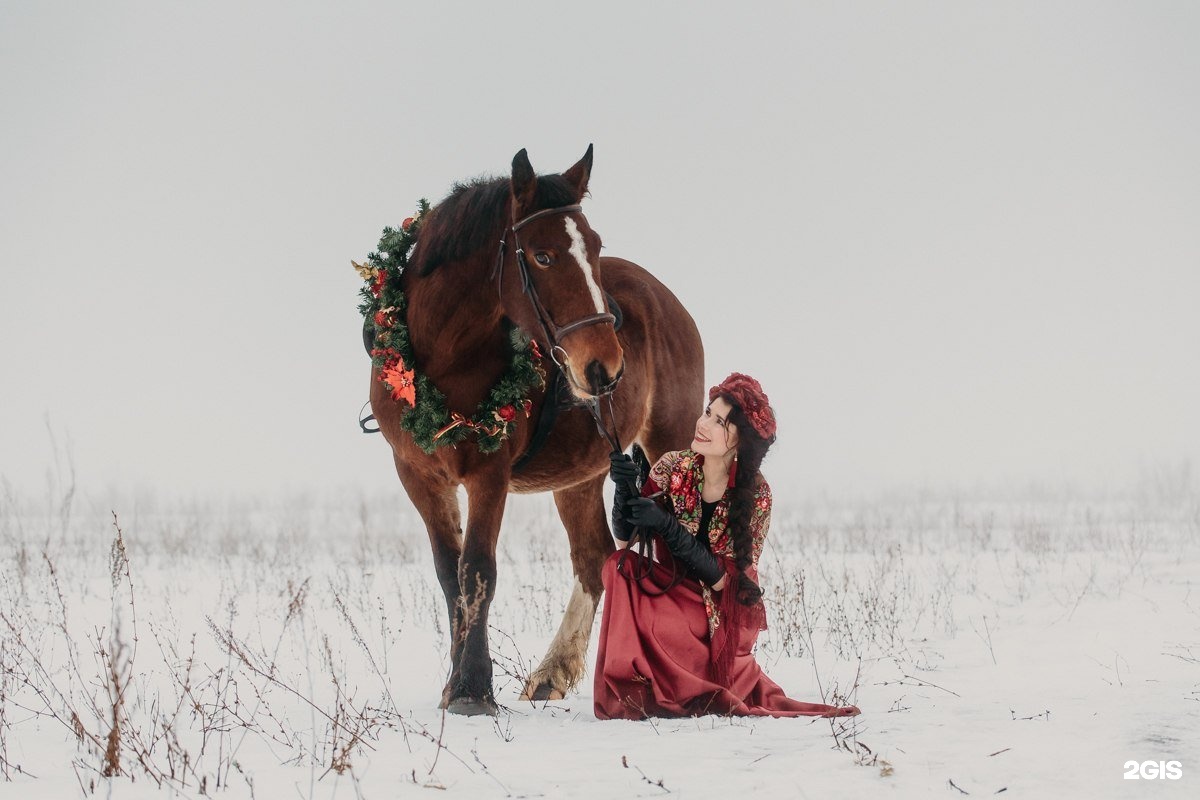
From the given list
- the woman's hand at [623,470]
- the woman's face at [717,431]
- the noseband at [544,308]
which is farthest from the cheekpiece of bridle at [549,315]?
the woman's face at [717,431]

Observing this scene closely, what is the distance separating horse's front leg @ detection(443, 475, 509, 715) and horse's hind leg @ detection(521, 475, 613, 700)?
2.71ft

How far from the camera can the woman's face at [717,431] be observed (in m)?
4.34

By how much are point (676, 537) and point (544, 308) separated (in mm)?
1131

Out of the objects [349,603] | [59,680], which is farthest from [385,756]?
[349,603]

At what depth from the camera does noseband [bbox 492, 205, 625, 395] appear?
409 centimetres

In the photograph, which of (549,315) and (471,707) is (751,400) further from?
(471,707)

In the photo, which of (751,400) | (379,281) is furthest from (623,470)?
(379,281)

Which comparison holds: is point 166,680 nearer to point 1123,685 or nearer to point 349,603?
point 349,603

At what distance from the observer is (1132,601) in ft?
25.4

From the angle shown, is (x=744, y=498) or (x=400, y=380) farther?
(x=400, y=380)

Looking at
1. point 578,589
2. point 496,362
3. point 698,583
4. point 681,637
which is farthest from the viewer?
point 578,589

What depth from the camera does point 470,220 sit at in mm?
4637

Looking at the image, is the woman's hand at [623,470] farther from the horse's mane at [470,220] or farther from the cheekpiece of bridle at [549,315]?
the horse's mane at [470,220]

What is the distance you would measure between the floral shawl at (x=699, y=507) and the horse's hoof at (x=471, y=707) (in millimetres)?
1015
